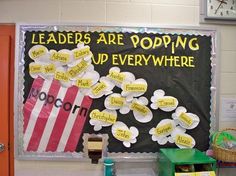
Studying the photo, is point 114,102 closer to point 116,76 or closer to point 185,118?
point 116,76

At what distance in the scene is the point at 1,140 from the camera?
1.65 m

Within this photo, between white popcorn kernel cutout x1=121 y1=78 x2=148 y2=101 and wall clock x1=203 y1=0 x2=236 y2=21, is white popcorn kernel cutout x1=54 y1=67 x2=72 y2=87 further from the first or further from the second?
wall clock x1=203 y1=0 x2=236 y2=21

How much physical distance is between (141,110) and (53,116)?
65 cm

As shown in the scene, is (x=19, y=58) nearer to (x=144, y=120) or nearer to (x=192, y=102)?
(x=144, y=120)

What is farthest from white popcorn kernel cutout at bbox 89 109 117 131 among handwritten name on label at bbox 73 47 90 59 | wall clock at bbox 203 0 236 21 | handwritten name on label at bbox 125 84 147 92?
wall clock at bbox 203 0 236 21

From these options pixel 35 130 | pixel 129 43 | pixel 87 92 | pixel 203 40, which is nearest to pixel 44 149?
pixel 35 130

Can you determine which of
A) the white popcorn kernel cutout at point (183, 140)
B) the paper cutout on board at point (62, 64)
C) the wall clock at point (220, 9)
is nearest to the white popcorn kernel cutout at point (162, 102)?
the white popcorn kernel cutout at point (183, 140)

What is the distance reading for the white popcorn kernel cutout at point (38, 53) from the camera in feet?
5.30

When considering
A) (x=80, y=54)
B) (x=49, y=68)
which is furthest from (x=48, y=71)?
(x=80, y=54)

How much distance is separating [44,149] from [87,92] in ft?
1.72

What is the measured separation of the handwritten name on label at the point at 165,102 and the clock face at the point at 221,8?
27.7 inches

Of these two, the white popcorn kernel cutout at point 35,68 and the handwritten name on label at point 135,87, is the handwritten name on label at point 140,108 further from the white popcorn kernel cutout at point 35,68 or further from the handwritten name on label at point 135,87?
the white popcorn kernel cutout at point 35,68

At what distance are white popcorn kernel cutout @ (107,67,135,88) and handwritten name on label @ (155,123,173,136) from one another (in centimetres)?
41

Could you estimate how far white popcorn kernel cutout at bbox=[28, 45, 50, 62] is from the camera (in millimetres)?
1615
